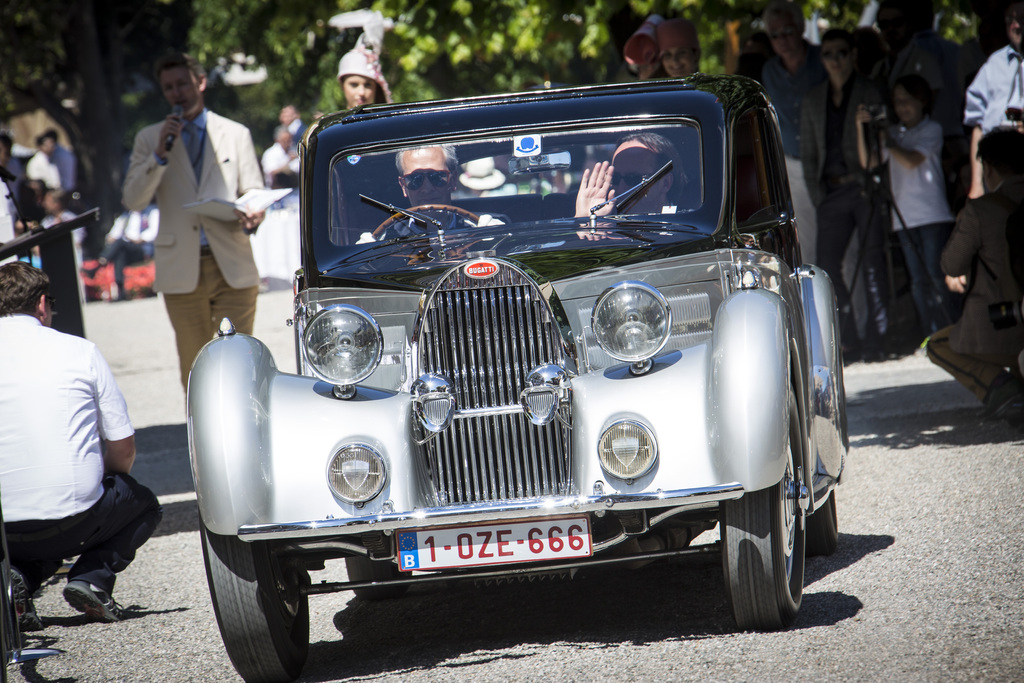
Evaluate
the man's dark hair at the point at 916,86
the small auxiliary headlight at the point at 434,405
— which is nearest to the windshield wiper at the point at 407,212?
the small auxiliary headlight at the point at 434,405

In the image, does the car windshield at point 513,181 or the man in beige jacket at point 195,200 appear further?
the man in beige jacket at point 195,200

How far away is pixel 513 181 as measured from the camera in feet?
15.9

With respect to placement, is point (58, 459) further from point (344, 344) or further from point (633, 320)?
point (633, 320)

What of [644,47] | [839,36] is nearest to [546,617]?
[644,47]

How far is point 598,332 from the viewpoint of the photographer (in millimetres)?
3928

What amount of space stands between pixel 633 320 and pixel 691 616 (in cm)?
118

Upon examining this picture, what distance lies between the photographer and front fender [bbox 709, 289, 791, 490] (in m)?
3.69

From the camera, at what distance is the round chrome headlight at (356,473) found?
3781 mm

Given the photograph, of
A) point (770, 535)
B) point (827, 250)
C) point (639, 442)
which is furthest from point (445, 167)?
point (827, 250)

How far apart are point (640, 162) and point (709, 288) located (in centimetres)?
70

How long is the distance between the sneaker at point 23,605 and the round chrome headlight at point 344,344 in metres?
1.49

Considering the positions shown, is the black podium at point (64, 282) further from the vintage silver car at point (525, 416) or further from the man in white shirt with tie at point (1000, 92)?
the man in white shirt with tie at point (1000, 92)

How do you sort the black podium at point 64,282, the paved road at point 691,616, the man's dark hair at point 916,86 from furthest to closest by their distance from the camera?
the man's dark hair at point 916,86, the black podium at point 64,282, the paved road at point 691,616

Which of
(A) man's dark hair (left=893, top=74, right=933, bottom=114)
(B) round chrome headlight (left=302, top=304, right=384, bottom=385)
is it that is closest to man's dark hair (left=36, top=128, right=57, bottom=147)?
(A) man's dark hair (left=893, top=74, right=933, bottom=114)
